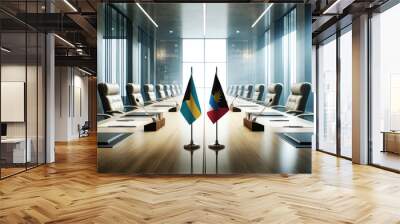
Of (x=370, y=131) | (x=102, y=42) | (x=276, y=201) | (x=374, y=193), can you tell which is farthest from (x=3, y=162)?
(x=370, y=131)

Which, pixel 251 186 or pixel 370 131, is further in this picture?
pixel 370 131

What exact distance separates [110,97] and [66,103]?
855 centimetres

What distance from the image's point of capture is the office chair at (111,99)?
18.1 ft

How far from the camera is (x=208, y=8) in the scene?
578 cm

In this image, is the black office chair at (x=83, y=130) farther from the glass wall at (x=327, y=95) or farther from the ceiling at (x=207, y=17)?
the ceiling at (x=207, y=17)

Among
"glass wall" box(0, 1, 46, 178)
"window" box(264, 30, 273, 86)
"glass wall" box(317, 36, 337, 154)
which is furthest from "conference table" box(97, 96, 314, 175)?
"glass wall" box(317, 36, 337, 154)

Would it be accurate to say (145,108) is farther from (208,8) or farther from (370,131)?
(370,131)

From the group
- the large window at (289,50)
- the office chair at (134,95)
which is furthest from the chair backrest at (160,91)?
the large window at (289,50)

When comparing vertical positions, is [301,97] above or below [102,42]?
below

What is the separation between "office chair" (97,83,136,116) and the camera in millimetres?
5527

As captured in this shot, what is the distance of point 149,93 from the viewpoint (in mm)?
5656

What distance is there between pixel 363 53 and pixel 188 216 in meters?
5.03

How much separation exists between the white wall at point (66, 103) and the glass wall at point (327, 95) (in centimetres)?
837

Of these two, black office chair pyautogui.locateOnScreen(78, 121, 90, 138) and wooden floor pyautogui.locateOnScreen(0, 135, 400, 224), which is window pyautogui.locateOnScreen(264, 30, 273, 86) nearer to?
wooden floor pyautogui.locateOnScreen(0, 135, 400, 224)
